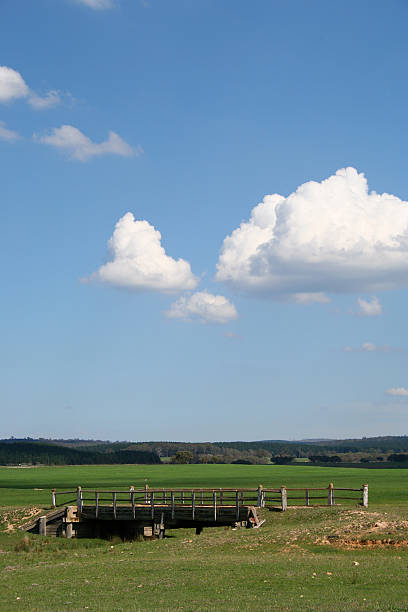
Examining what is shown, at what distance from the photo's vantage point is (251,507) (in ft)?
133

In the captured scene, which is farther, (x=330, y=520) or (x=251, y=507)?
(x=251, y=507)

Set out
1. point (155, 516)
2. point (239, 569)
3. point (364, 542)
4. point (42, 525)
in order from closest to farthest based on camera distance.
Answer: point (239, 569), point (364, 542), point (155, 516), point (42, 525)

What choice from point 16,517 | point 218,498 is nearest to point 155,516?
Answer: point 218,498

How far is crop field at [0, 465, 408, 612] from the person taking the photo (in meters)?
21.6

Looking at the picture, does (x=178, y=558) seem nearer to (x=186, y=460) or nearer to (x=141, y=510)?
(x=141, y=510)

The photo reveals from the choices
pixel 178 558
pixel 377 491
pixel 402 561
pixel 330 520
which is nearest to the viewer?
pixel 402 561

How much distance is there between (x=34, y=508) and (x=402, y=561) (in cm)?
3136

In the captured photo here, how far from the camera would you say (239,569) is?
2678 cm

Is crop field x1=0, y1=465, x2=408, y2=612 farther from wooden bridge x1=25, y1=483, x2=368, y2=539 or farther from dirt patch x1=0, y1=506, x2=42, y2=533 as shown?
dirt patch x1=0, y1=506, x2=42, y2=533

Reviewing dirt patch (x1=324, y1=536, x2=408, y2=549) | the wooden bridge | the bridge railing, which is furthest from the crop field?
the bridge railing

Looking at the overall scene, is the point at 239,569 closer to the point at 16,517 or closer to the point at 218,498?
the point at 218,498

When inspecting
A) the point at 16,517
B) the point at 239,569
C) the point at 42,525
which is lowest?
the point at 16,517

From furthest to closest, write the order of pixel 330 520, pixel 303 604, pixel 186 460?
pixel 186 460, pixel 330 520, pixel 303 604

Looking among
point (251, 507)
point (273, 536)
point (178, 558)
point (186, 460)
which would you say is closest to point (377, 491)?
point (251, 507)
